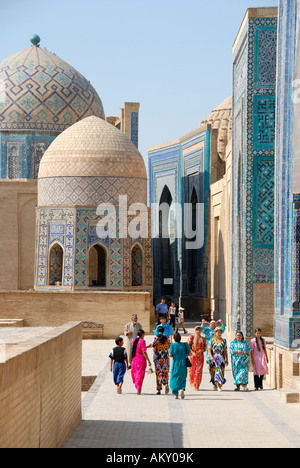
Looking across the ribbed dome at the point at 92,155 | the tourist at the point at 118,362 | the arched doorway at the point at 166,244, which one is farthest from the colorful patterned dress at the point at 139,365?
the arched doorway at the point at 166,244

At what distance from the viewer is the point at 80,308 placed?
19.5 metres

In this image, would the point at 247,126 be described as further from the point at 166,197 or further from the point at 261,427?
the point at 166,197

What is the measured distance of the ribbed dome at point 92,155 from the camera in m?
23.2

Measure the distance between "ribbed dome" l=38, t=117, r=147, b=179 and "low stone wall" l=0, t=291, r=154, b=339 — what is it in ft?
15.4

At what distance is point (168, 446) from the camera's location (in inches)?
290

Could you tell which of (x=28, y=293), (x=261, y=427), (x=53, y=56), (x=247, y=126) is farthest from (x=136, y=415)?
(x=53, y=56)

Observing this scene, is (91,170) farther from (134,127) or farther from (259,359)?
(259,359)

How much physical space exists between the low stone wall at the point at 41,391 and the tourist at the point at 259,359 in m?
3.17

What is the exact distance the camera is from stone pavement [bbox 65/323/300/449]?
766 cm

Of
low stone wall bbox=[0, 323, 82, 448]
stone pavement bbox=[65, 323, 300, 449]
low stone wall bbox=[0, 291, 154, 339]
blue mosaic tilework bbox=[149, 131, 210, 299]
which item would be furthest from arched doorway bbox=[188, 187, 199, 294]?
low stone wall bbox=[0, 323, 82, 448]

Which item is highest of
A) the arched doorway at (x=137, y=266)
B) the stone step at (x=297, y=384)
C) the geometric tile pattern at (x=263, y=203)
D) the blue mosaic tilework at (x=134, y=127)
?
the blue mosaic tilework at (x=134, y=127)

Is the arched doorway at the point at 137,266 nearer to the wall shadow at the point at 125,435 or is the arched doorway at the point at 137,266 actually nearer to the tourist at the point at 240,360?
the tourist at the point at 240,360

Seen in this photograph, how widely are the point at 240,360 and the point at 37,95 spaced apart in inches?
699
